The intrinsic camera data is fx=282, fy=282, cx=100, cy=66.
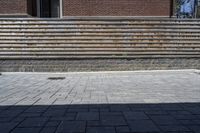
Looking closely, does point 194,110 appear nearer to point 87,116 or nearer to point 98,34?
point 87,116

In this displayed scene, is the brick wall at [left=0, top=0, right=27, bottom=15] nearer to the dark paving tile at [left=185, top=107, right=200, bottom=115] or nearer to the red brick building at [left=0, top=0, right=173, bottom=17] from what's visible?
the red brick building at [left=0, top=0, right=173, bottom=17]

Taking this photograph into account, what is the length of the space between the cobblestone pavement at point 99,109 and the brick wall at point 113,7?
7292 millimetres

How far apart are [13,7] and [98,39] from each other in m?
5.03

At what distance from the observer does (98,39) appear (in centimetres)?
1262

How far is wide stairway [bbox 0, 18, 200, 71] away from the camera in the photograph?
1249 cm

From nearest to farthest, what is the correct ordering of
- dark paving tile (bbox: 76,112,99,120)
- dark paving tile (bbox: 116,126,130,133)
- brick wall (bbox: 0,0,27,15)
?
dark paving tile (bbox: 116,126,130,133), dark paving tile (bbox: 76,112,99,120), brick wall (bbox: 0,0,27,15)

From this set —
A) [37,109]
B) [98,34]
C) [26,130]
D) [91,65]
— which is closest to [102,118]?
[26,130]

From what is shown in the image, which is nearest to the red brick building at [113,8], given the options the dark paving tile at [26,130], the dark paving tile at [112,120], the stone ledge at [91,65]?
the stone ledge at [91,65]

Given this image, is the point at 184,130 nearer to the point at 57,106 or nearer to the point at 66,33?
the point at 57,106

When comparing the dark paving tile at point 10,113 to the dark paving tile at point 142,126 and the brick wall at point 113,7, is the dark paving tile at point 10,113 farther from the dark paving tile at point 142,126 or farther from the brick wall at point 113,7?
the brick wall at point 113,7

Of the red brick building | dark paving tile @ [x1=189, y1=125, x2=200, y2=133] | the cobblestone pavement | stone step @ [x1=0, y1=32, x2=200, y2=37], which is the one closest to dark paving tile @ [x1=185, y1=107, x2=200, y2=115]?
the cobblestone pavement

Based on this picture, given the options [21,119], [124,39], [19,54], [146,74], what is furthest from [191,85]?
[19,54]

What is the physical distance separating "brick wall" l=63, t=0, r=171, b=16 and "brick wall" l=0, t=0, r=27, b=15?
219 cm

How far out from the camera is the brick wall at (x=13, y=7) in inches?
564
